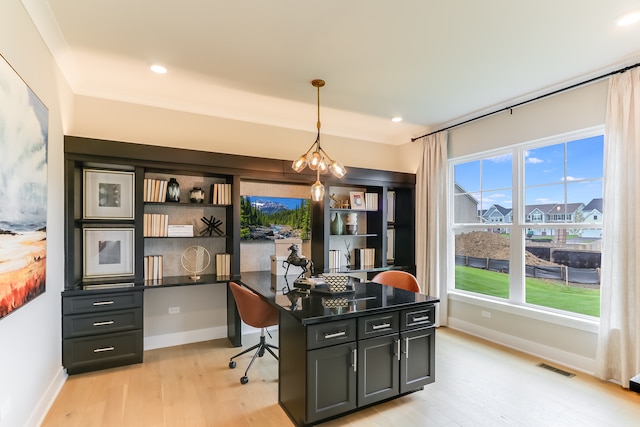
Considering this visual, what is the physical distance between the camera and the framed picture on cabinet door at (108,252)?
3.21m

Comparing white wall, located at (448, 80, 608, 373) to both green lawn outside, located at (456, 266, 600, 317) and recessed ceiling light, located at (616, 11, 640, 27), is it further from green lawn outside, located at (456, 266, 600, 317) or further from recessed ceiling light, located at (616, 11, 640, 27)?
recessed ceiling light, located at (616, 11, 640, 27)

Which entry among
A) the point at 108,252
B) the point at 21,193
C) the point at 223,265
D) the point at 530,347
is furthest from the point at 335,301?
the point at 530,347

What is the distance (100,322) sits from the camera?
3006 millimetres

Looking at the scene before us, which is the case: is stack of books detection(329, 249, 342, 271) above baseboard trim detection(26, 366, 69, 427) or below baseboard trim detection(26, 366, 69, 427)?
above

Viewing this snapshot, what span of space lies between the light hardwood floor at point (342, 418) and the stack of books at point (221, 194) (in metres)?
1.71

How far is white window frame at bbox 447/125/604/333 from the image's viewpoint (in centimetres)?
323

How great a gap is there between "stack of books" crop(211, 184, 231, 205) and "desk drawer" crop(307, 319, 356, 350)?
2128 millimetres

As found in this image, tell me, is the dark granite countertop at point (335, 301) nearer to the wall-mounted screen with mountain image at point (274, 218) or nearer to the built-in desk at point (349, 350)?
the built-in desk at point (349, 350)

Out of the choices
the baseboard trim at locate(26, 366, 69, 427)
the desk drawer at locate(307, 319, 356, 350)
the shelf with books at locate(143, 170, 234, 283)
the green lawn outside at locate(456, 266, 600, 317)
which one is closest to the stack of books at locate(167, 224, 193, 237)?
the shelf with books at locate(143, 170, 234, 283)

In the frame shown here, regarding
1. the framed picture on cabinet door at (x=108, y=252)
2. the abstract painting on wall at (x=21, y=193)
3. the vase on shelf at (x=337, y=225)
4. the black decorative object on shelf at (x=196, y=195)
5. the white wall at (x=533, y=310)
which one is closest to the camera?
the abstract painting on wall at (x=21, y=193)

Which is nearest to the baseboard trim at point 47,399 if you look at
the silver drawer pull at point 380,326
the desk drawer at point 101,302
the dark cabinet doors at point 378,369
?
the desk drawer at point 101,302

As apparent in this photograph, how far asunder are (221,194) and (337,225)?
1692mm

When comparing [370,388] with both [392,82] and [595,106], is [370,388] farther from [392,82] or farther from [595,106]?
[595,106]

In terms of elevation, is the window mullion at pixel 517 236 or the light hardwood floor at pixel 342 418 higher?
the window mullion at pixel 517 236
